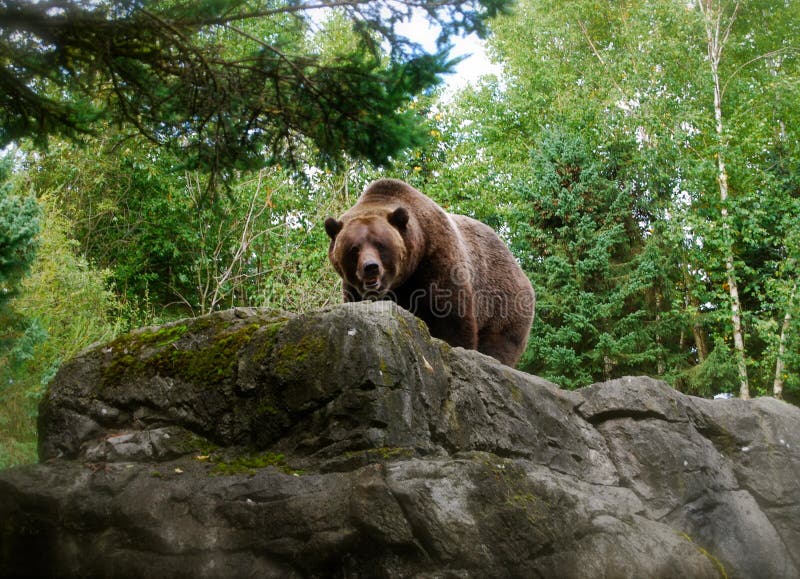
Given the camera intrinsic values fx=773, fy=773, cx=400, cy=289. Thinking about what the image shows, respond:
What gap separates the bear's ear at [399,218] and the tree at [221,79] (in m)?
1.60

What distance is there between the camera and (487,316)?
863 centimetres

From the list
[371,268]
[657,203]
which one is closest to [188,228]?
[657,203]

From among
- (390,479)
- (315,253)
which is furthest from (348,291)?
(315,253)

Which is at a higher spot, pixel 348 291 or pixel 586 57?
pixel 586 57

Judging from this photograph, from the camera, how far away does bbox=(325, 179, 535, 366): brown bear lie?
23.5 feet

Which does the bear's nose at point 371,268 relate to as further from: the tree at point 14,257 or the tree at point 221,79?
the tree at point 14,257

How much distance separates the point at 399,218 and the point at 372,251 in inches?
18.2

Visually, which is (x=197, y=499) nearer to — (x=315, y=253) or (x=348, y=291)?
(x=348, y=291)

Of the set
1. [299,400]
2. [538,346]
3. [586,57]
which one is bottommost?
[538,346]

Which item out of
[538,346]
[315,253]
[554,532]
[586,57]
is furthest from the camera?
[586,57]

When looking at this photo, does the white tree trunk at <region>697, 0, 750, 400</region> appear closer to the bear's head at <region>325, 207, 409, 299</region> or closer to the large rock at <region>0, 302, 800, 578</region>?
the large rock at <region>0, 302, 800, 578</region>

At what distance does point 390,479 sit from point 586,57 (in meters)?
23.3

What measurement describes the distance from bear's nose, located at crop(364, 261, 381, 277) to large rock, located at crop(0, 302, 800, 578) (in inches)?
46.5

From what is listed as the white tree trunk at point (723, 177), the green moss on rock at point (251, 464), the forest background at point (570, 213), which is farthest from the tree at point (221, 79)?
the white tree trunk at point (723, 177)
